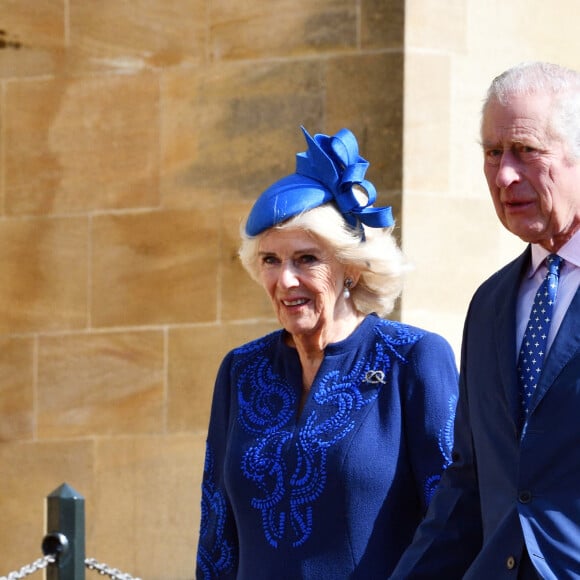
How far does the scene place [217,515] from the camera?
492cm

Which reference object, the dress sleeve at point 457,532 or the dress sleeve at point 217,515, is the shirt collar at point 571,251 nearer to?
the dress sleeve at point 457,532

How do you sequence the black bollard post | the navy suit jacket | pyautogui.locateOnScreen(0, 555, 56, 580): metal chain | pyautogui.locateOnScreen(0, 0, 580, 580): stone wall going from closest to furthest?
the navy suit jacket
pyautogui.locateOnScreen(0, 555, 56, 580): metal chain
the black bollard post
pyautogui.locateOnScreen(0, 0, 580, 580): stone wall

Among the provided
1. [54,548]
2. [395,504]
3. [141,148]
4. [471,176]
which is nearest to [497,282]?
[395,504]

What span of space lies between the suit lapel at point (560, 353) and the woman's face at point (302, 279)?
121cm

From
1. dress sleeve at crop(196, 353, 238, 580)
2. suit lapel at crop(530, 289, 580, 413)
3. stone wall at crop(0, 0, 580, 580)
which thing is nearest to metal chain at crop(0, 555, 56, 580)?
dress sleeve at crop(196, 353, 238, 580)

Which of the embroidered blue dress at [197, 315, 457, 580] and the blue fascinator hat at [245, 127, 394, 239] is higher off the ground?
the blue fascinator hat at [245, 127, 394, 239]

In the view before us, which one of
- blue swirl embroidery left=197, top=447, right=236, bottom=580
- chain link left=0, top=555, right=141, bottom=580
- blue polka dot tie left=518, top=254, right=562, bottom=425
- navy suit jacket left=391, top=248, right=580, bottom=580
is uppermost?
blue polka dot tie left=518, top=254, right=562, bottom=425

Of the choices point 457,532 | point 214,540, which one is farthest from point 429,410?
point 214,540

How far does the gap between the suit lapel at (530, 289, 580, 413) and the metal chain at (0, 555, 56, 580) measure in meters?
2.37

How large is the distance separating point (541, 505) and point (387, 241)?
146 cm

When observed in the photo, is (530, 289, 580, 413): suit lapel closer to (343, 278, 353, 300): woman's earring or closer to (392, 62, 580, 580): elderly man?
(392, 62, 580, 580): elderly man

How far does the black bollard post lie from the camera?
5.95 m

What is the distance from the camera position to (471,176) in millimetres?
7305

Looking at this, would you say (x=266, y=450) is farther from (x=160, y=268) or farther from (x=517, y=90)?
(x=160, y=268)
